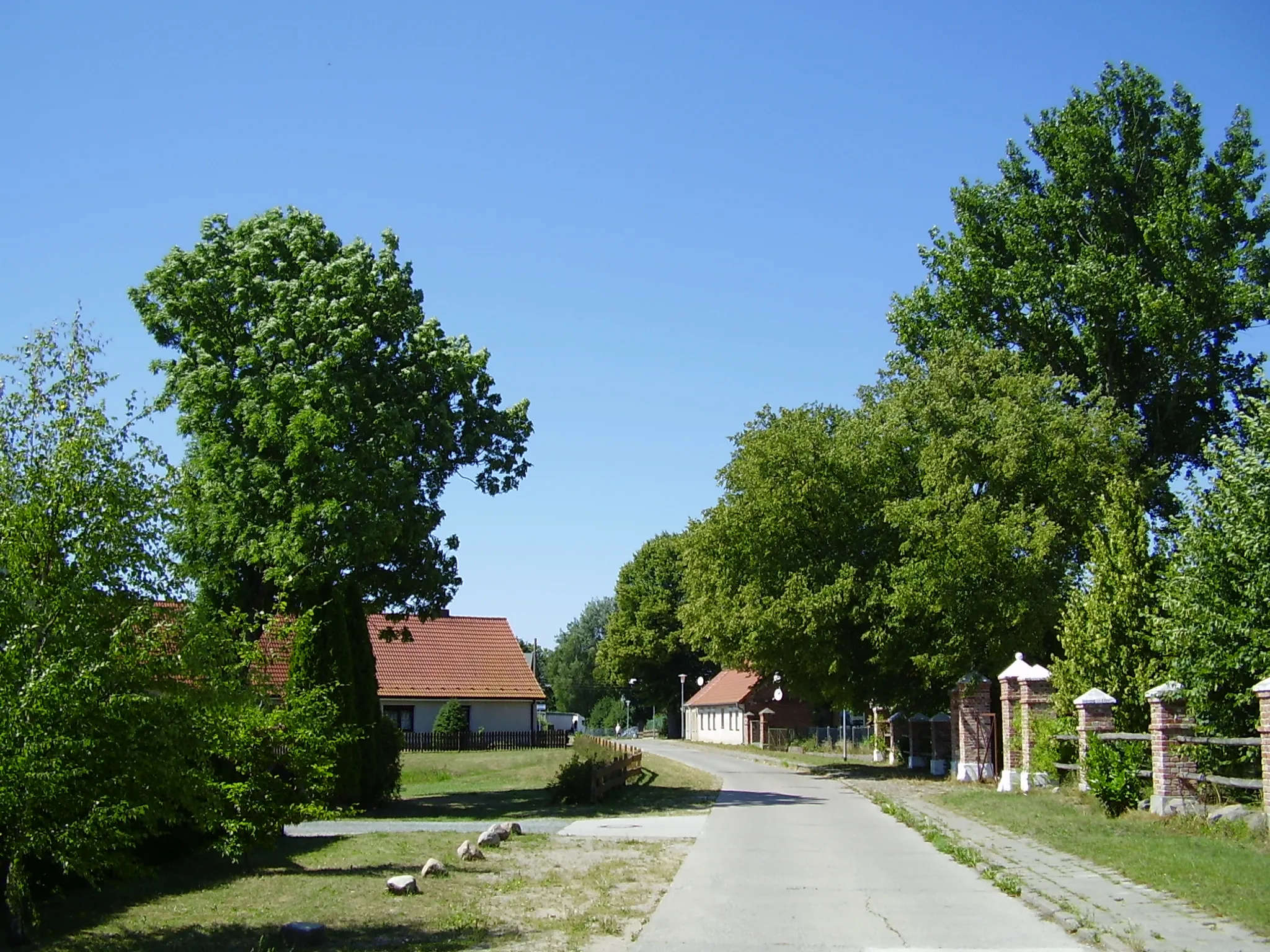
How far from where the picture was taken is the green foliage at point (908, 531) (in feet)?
101

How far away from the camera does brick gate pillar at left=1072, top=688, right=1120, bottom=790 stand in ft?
66.2

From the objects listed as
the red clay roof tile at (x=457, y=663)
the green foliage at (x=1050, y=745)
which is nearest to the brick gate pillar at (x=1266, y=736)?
the green foliage at (x=1050, y=745)

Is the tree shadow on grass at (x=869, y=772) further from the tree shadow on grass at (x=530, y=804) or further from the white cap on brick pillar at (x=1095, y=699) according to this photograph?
the white cap on brick pillar at (x=1095, y=699)

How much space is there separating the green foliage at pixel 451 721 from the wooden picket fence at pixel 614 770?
1270 cm

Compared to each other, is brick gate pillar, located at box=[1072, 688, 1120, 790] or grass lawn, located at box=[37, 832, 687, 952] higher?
brick gate pillar, located at box=[1072, 688, 1120, 790]

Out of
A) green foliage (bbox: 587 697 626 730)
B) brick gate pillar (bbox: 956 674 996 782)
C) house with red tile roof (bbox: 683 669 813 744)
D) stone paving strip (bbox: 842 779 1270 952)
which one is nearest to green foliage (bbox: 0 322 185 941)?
stone paving strip (bbox: 842 779 1270 952)

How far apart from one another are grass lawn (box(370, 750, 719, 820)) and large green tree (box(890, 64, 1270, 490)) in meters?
17.4

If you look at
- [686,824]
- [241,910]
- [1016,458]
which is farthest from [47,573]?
[1016,458]

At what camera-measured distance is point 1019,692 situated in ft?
83.2

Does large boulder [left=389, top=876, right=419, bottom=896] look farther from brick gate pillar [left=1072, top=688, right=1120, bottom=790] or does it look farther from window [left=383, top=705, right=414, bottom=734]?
window [left=383, top=705, right=414, bottom=734]

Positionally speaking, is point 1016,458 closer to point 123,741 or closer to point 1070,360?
point 1070,360

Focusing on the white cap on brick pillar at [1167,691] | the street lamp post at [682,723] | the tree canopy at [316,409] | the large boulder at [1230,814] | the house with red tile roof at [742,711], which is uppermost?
the tree canopy at [316,409]

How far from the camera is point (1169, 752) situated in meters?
17.7

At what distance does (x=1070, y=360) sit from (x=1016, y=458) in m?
8.50
